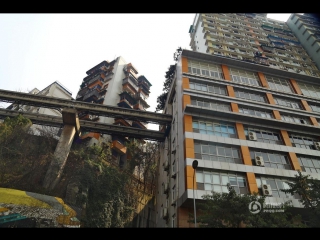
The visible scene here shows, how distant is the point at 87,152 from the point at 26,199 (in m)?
8.93

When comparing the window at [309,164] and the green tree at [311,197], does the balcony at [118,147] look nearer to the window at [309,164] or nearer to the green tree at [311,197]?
the window at [309,164]

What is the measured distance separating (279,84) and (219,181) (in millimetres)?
17573

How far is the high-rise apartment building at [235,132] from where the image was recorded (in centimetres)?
1861

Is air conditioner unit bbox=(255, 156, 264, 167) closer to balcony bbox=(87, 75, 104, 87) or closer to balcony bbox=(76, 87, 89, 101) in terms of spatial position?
balcony bbox=(87, 75, 104, 87)

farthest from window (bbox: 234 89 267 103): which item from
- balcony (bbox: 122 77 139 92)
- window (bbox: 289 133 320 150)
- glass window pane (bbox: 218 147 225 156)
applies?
balcony (bbox: 122 77 139 92)

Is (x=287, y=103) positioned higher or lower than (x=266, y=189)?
Result: higher

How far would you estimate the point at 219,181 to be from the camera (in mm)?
18328

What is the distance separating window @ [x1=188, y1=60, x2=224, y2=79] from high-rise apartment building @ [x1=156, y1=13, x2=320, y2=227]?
0.12 m

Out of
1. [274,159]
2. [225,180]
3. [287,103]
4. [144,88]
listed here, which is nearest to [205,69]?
[287,103]

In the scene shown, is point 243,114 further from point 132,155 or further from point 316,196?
point 132,155

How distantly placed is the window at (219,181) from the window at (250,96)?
10.2 m

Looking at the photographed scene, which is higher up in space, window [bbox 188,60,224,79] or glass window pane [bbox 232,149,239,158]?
window [bbox 188,60,224,79]

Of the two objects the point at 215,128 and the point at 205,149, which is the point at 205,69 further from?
the point at 205,149

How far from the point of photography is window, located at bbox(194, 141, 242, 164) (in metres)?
19.6
